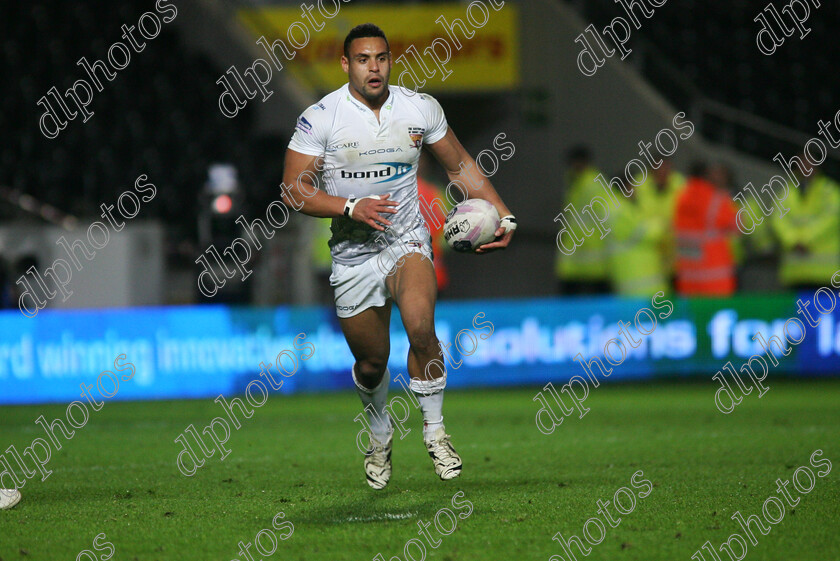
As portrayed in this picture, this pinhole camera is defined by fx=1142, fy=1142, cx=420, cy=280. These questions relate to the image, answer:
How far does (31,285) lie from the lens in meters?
12.2

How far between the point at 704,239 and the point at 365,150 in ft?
25.8

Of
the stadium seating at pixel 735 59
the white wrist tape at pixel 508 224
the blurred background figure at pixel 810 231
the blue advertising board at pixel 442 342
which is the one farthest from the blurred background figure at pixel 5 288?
the stadium seating at pixel 735 59

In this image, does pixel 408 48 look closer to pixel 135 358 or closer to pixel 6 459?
pixel 135 358

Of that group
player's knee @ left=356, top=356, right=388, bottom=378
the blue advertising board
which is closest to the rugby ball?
player's knee @ left=356, top=356, right=388, bottom=378

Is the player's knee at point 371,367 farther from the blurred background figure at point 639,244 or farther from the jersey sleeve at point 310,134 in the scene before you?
the blurred background figure at point 639,244

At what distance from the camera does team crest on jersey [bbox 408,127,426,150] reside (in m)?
5.87

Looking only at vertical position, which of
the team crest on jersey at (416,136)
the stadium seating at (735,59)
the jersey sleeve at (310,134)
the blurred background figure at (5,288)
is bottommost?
the team crest on jersey at (416,136)

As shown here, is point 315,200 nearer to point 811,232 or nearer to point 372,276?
point 372,276

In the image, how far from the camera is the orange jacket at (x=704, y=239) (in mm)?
12664

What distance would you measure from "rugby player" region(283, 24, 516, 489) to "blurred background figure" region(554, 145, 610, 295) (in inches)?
283

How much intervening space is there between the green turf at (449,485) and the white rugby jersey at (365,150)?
4.41 feet

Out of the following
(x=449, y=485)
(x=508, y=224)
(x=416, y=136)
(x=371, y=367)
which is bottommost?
(x=449, y=485)

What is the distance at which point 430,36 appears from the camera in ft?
54.9

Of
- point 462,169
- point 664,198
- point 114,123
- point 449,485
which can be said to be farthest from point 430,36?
point 449,485
